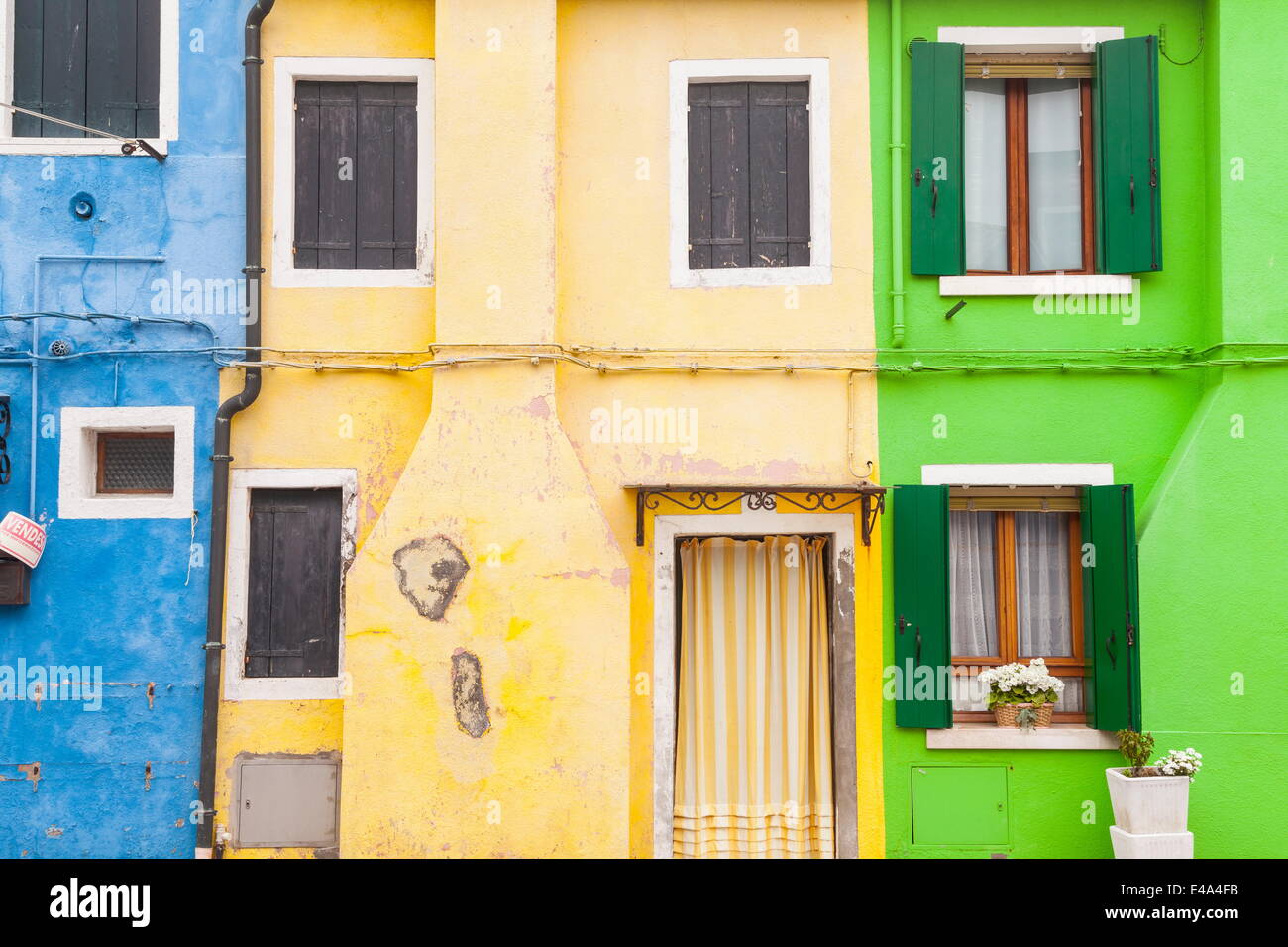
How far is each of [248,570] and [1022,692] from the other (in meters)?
4.77

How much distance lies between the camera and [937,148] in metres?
7.05

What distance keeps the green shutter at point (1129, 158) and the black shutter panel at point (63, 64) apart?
638cm

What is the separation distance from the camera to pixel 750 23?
7191mm

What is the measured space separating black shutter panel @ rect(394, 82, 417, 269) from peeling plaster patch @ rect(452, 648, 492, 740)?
253cm

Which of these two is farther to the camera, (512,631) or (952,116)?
(952,116)

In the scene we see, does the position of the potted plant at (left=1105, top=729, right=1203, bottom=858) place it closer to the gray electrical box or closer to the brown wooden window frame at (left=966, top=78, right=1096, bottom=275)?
the brown wooden window frame at (left=966, top=78, right=1096, bottom=275)

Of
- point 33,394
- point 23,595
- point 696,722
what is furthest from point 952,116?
point 23,595

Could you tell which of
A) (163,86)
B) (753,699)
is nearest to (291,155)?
(163,86)

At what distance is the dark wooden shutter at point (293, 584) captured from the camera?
7.06 metres

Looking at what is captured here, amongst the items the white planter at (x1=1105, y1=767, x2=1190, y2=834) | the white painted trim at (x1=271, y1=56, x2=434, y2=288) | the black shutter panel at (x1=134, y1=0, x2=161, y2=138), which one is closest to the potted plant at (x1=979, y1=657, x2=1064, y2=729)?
the white planter at (x1=1105, y1=767, x2=1190, y2=834)

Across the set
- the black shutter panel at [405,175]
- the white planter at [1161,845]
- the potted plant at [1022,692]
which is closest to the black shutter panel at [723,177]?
the black shutter panel at [405,175]

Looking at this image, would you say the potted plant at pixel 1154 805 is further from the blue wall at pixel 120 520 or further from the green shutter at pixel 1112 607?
the blue wall at pixel 120 520

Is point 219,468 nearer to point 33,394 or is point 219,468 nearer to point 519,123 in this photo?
point 33,394

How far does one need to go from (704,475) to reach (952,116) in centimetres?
269
